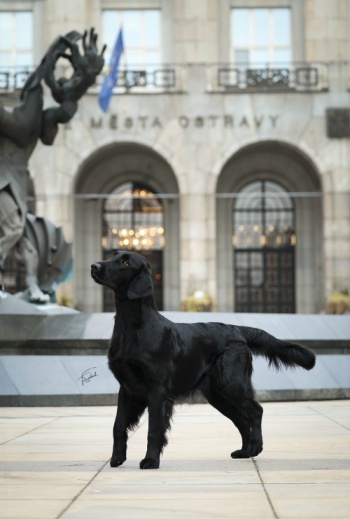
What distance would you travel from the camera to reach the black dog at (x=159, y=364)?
27.1 ft

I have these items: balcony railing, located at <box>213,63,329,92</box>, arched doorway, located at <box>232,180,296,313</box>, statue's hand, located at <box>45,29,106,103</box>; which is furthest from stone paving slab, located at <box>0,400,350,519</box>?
arched doorway, located at <box>232,180,296,313</box>

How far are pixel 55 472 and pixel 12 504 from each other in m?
1.53

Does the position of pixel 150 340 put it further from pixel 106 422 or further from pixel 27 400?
pixel 27 400

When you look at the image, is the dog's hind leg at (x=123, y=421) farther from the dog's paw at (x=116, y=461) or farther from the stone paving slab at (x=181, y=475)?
the stone paving slab at (x=181, y=475)

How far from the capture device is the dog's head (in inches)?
323

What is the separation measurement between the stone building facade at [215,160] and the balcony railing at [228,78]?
0.06 meters

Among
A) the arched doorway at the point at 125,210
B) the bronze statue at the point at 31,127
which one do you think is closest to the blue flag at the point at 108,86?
the arched doorway at the point at 125,210

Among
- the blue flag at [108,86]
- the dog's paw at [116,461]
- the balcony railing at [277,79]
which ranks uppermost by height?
the balcony railing at [277,79]

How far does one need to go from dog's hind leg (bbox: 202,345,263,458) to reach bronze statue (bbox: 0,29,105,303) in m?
10.3

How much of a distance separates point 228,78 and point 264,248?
759 cm

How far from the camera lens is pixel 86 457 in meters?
9.05
